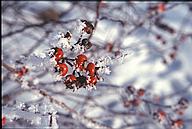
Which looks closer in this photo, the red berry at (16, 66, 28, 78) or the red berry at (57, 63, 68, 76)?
the red berry at (57, 63, 68, 76)

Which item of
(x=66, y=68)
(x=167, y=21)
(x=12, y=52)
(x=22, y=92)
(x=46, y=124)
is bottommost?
(x=46, y=124)

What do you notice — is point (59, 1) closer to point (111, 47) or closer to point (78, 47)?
point (111, 47)

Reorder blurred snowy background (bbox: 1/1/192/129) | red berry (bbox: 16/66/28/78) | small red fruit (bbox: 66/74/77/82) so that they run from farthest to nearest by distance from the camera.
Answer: blurred snowy background (bbox: 1/1/192/129)
red berry (bbox: 16/66/28/78)
small red fruit (bbox: 66/74/77/82)

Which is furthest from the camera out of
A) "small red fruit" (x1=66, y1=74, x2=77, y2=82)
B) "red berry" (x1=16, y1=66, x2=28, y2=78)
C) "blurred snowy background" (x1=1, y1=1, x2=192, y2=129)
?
"blurred snowy background" (x1=1, y1=1, x2=192, y2=129)

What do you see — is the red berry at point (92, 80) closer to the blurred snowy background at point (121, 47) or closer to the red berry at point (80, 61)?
the red berry at point (80, 61)

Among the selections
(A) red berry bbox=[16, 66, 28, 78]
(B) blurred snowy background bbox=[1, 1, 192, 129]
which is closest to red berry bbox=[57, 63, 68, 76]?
(A) red berry bbox=[16, 66, 28, 78]

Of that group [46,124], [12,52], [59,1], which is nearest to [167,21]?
[59,1]

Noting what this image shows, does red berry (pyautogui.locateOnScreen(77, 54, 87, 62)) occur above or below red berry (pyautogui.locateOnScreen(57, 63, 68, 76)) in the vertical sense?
above

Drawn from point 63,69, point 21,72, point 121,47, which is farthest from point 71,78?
point 121,47

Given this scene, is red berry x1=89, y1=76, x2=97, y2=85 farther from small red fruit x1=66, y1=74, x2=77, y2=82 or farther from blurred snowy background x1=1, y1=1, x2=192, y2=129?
blurred snowy background x1=1, y1=1, x2=192, y2=129
